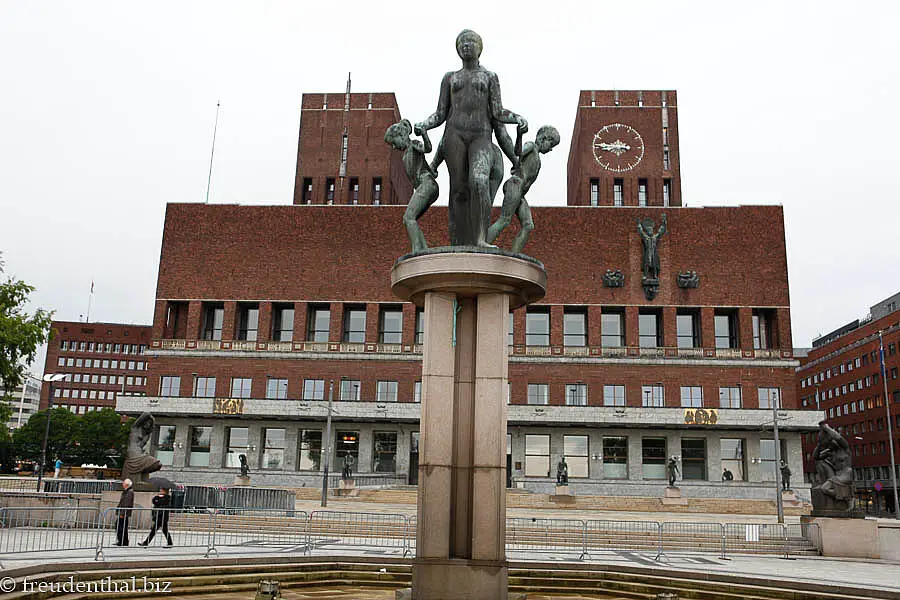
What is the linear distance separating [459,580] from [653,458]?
49.0 metres

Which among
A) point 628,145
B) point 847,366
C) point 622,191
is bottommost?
point 847,366

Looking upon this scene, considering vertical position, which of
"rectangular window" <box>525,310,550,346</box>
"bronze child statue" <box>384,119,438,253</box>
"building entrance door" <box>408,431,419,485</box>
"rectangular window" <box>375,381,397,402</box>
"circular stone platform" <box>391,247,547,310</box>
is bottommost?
"building entrance door" <box>408,431,419,485</box>

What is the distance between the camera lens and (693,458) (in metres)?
57.5

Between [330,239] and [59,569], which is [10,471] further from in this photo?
[59,569]

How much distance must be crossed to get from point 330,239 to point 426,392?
174ft

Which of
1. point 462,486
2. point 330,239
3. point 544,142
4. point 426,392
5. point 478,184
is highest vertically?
point 330,239

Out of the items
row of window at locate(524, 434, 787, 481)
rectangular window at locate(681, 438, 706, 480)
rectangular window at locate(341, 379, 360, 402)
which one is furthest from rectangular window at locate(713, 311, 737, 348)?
rectangular window at locate(341, 379, 360, 402)

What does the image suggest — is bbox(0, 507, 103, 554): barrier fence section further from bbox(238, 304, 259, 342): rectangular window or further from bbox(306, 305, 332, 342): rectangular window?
bbox(238, 304, 259, 342): rectangular window

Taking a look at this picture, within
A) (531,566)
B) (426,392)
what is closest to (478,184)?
(426,392)

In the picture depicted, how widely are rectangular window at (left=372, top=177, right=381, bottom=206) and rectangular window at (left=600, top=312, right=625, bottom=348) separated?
2608 centimetres

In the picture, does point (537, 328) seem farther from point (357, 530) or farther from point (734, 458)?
point (357, 530)

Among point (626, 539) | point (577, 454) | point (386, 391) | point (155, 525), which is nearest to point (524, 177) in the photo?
point (155, 525)

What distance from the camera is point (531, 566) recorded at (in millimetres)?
16422

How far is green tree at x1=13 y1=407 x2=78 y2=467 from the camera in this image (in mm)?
93125
